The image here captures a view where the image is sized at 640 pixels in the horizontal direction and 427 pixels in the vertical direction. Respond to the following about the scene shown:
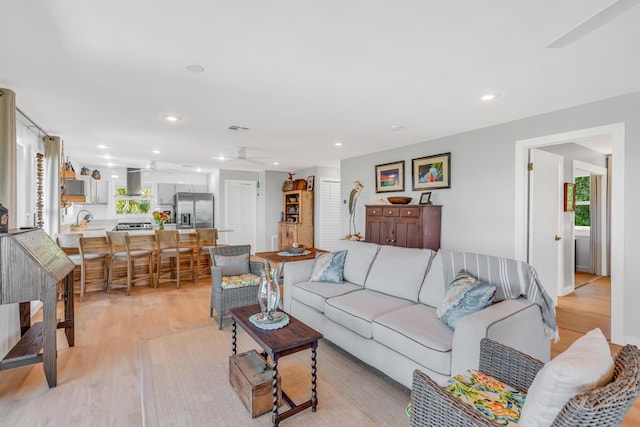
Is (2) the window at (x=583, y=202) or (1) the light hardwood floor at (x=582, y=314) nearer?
(1) the light hardwood floor at (x=582, y=314)

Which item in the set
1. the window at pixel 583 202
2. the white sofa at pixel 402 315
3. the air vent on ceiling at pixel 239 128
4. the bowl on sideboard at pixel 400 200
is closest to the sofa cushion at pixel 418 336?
the white sofa at pixel 402 315

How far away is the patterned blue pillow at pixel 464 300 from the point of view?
2025 mm

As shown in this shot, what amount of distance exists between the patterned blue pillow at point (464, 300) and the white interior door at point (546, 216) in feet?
7.08

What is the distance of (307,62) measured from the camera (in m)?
2.23

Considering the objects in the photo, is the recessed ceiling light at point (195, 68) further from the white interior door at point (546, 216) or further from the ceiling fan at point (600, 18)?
the white interior door at point (546, 216)

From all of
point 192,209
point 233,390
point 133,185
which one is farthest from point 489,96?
point 133,185

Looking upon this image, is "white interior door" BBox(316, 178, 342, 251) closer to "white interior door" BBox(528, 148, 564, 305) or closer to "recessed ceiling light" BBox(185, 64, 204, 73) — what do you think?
"white interior door" BBox(528, 148, 564, 305)

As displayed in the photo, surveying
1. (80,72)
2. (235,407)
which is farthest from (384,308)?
(80,72)

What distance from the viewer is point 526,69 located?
91.6 inches

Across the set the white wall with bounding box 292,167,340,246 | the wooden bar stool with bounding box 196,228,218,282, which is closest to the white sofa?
the wooden bar stool with bounding box 196,228,218,282

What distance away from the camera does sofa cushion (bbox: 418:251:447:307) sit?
2.48 metres

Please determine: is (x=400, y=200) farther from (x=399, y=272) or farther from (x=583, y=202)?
(x=583, y=202)

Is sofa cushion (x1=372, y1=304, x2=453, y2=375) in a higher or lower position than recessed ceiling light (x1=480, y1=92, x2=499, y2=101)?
lower

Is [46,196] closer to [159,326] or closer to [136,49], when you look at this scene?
[159,326]
